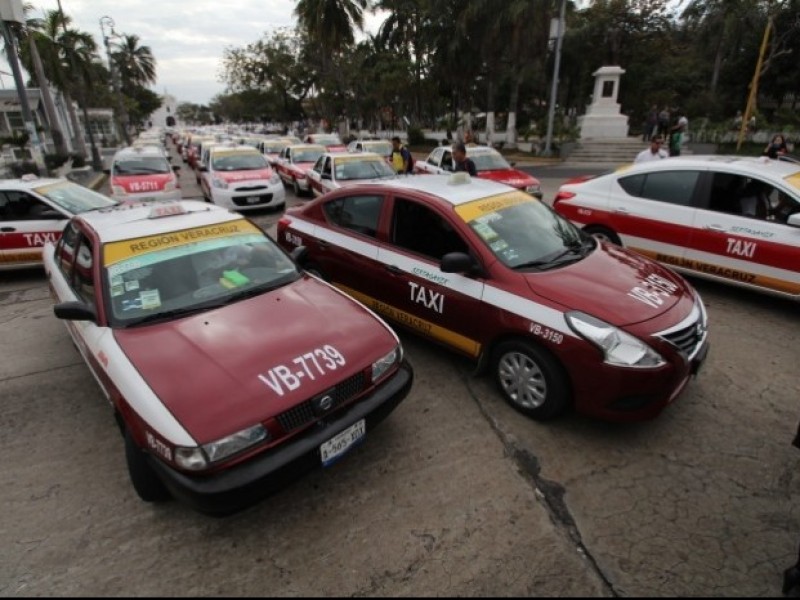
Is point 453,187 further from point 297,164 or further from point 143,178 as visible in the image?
point 297,164

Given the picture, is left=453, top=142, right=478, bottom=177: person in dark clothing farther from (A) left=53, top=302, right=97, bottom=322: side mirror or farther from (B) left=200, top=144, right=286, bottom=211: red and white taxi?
(A) left=53, top=302, right=97, bottom=322: side mirror

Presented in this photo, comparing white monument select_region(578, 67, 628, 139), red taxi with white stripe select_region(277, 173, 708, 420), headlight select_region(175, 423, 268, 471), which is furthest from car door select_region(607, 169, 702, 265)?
white monument select_region(578, 67, 628, 139)

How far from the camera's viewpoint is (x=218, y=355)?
266 centimetres

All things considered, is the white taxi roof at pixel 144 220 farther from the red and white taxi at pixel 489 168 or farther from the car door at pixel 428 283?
the red and white taxi at pixel 489 168

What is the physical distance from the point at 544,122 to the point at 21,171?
24.2 metres

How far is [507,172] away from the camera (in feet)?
35.0

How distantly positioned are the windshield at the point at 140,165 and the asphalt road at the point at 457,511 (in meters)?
8.93

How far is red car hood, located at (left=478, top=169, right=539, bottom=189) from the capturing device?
9922 mm

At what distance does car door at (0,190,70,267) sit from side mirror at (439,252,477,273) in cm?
629

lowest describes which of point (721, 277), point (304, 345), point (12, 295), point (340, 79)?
point (12, 295)

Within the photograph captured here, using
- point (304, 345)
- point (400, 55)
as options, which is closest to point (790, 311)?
point (304, 345)

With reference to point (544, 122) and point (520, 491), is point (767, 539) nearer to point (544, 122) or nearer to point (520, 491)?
point (520, 491)

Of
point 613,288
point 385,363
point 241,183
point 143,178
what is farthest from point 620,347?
point 143,178

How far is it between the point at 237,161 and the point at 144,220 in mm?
9139
